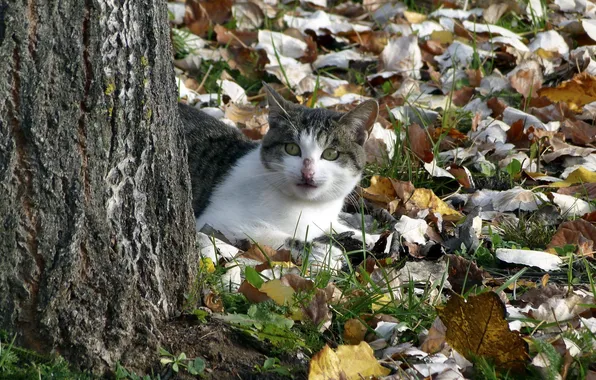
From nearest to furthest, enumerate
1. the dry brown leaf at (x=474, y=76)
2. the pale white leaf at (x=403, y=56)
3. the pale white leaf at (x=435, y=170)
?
the pale white leaf at (x=435, y=170), the dry brown leaf at (x=474, y=76), the pale white leaf at (x=403, y=56)

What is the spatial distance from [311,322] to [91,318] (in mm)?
615

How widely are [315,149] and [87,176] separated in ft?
5.61

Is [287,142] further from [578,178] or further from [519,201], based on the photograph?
[578,178]

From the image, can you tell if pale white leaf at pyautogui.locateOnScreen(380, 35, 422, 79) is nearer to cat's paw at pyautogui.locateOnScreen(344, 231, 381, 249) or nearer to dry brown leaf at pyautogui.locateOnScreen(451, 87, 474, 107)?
dry brown leaf at pyautogui.locateOnScreen(451, 87, 474, 107)

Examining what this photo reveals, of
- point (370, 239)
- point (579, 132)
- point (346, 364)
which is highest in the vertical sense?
point (346, 364)

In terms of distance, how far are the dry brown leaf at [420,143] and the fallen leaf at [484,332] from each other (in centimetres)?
174

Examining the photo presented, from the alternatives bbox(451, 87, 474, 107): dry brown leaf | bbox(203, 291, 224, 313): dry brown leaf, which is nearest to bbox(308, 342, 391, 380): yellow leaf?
bbox(203, 291, 224, 313): dry brown leaf

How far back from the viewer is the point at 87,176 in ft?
6.13

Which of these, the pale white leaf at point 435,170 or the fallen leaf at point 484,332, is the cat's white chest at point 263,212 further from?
the fallen leaf at point 484,332

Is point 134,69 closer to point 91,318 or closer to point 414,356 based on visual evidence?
point 91,318

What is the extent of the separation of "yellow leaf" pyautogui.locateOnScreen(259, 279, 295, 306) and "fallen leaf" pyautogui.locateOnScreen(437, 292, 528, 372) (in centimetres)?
44

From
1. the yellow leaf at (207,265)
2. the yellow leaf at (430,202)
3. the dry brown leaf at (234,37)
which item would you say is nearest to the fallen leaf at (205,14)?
the dry brown leaf at (234,37)

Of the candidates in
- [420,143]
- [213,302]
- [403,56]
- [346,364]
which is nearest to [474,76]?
[403,56]

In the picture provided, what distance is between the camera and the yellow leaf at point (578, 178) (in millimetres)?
3527
